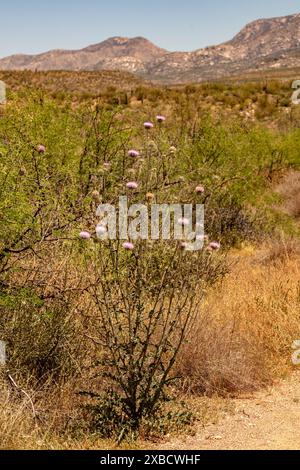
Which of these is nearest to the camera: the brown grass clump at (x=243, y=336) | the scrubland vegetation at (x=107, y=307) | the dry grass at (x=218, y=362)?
the dry grass at (x=218, y=362)

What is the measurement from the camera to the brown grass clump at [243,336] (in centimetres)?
527

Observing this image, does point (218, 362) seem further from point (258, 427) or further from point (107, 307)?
point (107, 307)

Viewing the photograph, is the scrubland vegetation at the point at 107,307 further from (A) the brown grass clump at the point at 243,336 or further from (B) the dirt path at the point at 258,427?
(B) the dirt path at the point at 258,427

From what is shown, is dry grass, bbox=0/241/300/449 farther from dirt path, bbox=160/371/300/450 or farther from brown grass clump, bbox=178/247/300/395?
dirt path, bbox=160/371/300/450

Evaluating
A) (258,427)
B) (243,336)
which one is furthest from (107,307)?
(243,336)

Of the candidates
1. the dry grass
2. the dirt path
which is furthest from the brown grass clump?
the dirt path

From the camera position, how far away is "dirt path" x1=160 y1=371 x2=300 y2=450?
4.14 m

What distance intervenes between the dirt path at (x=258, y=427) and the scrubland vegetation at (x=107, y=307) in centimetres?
17

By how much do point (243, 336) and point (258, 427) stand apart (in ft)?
4.82

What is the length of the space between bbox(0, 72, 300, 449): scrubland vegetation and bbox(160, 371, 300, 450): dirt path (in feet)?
0.55

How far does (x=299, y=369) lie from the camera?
18.9 feet

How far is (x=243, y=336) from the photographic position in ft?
19.3

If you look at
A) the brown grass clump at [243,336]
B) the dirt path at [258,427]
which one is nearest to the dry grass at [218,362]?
the brown grass clump at [243,336]

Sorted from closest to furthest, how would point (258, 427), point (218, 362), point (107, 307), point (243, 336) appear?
point (107, 307) → point (258, 427) → point (218, 362) → point (243, 336)
